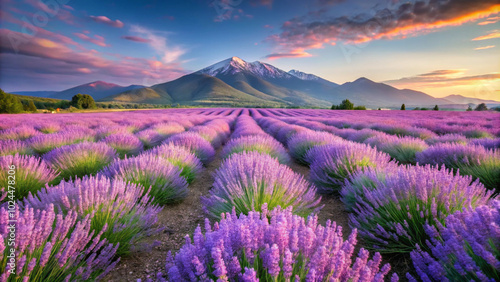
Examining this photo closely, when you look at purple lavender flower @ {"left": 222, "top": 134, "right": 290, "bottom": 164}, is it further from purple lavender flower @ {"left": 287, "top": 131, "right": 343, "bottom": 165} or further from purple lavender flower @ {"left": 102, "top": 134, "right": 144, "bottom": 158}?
purple lavender flower @ {"left": 102, "top": 134, "right": 144, "bottom": 158}

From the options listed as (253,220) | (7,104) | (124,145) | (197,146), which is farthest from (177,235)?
(7,104)

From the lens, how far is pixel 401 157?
14.4 ft

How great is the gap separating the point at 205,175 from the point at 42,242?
339 centimetres

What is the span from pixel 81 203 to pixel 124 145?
3.75m

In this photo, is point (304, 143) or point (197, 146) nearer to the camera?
point (197, 146)

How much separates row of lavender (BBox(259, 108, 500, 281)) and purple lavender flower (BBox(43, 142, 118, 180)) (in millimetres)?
3469

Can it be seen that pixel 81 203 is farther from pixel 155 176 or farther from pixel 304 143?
pixel 304 143

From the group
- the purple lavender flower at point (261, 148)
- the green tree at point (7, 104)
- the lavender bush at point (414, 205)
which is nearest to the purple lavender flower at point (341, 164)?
the purple lavender flower at point (261, 148)

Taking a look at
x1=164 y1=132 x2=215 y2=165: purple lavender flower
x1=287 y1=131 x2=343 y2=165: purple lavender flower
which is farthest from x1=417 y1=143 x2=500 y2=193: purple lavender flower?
x1=164 y1=132 x2=215 y2=165: purple lavender flower

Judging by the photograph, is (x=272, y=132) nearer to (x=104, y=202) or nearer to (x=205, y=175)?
(x=205, y=175)

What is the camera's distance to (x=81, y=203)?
1649mm

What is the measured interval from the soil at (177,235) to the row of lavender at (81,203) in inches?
4.2

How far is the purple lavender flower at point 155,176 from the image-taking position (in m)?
2.76

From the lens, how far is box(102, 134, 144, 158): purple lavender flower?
488cm
